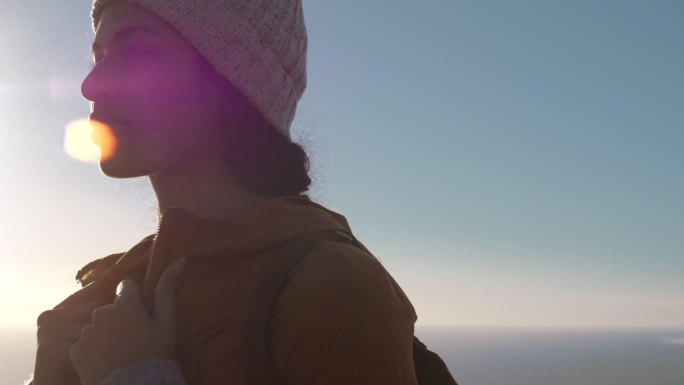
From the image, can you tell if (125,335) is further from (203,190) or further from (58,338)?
(203,190)

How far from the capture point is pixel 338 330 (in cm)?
204

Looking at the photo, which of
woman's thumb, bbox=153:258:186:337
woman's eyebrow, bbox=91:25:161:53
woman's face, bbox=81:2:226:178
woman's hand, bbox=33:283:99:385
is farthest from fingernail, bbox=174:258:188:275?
woman's eyebrow, bbox=91:25:161:53

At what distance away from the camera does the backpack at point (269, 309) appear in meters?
2.01

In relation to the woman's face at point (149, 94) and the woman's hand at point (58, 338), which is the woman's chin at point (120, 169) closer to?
the woman's face at point (149, 94)

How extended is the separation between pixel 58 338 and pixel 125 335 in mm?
500

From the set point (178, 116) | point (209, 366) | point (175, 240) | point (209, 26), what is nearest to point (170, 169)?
point (178, 116)

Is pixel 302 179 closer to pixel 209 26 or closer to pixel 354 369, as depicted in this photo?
pixel 209 26

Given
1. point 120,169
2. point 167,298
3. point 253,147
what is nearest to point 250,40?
point 253,147

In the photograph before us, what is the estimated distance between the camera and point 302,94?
352 cm

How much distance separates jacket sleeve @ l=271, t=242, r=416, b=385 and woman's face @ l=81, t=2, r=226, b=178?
1054mm

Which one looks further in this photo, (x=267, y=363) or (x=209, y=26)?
(x=209, y=26)

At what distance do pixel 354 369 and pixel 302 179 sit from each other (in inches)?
57.2

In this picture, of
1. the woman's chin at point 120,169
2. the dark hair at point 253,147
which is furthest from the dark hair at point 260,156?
the woman's chin at point 120,169

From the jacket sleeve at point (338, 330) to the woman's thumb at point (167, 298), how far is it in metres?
0.45
